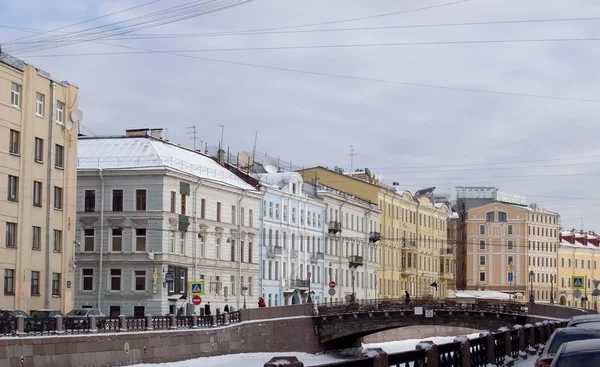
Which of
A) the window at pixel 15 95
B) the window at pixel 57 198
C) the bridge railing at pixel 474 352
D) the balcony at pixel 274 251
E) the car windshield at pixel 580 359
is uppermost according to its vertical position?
the window at pixel 15 95

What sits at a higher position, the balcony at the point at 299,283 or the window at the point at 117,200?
the window at the point at 117,200

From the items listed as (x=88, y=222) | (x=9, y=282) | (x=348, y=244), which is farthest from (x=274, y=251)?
(x=9, y=282)

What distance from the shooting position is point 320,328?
78.6 m

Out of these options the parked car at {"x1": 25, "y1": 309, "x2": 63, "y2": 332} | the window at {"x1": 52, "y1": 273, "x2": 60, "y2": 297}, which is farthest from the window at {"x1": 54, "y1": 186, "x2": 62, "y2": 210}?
the parked car at {"x1": 25, "y1": 309, "x2": 63, "y2": 332}

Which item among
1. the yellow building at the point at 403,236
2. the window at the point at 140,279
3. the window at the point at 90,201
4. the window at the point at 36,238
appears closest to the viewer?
the window at the point at 36,238

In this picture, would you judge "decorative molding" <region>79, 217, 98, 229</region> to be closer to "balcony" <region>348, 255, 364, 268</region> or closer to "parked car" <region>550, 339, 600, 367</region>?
"balcony" <region>348, 255, 364, 268</region>

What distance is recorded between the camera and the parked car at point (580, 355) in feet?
45.6

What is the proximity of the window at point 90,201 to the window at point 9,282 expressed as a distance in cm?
1672

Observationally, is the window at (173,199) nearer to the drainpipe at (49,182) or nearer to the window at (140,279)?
the window at (140,279)

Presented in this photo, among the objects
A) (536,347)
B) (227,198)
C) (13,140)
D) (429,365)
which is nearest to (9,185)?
(13,140)

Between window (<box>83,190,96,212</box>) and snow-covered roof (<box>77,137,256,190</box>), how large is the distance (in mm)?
1648

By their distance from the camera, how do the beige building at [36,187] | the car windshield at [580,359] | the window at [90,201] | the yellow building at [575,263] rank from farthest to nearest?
1. the yellow building at [575,263]
2. the window at [90,201]
3. the beige building at [36,187]
4. the car windshield at [580,359]

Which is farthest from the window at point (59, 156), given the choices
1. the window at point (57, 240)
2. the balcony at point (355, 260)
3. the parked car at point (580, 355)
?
the parked car at point (580, 355)

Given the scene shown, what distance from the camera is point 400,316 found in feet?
257
